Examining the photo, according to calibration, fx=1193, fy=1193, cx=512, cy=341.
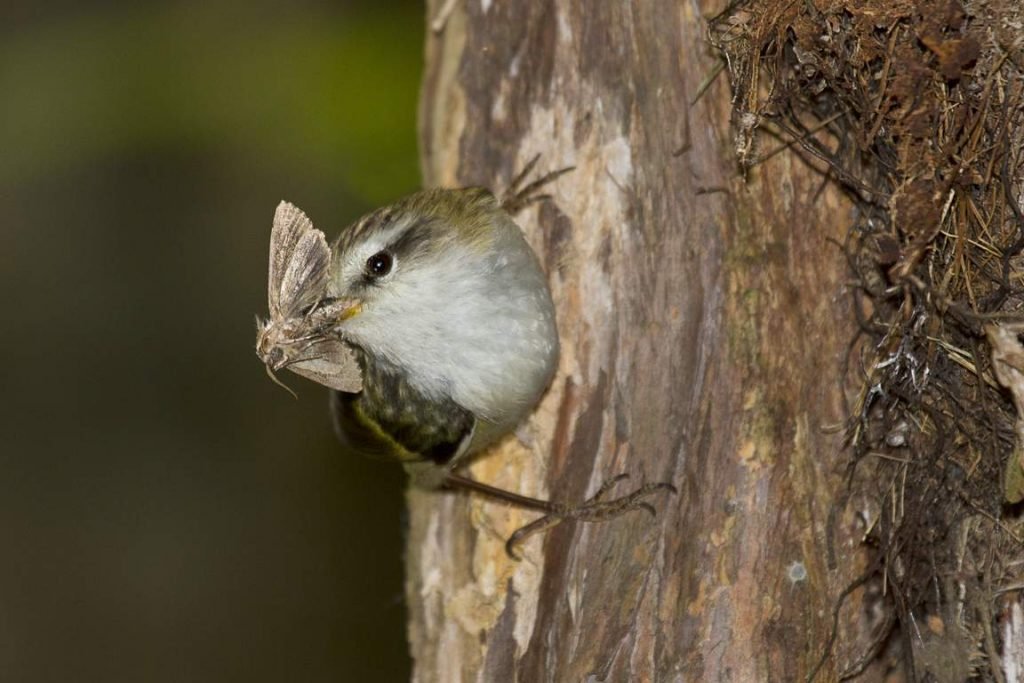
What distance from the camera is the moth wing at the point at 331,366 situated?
11.4 feet

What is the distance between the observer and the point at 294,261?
11.1ft

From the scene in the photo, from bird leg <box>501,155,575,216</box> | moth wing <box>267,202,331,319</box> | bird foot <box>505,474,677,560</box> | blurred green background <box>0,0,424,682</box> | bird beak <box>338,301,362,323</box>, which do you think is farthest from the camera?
blurred green background <box>0,0,424,682</box>

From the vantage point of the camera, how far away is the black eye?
138 inches

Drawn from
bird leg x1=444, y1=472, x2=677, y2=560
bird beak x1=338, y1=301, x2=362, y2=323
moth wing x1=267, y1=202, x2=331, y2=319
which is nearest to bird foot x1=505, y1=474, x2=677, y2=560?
bird leg x1=444, y1=472, x2=677, y2=560

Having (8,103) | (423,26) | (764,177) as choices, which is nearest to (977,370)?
(764,177)

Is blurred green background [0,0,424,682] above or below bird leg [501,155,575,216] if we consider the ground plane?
below

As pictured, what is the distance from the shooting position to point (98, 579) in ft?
23.7

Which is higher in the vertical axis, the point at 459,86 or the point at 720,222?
the point at 459,86

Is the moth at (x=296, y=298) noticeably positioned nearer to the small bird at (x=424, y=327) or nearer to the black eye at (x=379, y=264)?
the small bird at (x=424, y=327)

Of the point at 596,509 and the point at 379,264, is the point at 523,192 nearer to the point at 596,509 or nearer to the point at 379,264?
the point at 379,264

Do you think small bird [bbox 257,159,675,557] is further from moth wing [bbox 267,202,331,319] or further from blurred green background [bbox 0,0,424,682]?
blurred green background [bbox 0,0,424,682]

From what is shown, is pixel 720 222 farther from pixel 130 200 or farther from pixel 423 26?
pixel 130 200

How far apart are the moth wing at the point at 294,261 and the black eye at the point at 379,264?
0.47ft

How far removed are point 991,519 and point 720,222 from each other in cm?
118
